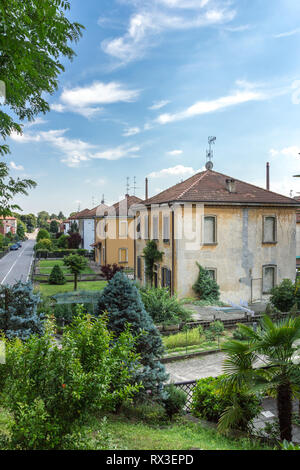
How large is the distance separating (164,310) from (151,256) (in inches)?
284

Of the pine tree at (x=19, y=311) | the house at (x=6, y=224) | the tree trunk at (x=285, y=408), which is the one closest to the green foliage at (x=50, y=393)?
the tree trunk at (x=285, y=408)

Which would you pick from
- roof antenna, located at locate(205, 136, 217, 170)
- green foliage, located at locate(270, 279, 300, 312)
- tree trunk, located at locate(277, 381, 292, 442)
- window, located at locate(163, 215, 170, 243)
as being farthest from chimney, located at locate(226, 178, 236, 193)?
tree trunk, located at locate(277, 381, 292, 442)

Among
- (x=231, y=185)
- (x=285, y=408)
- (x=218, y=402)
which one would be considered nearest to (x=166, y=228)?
(x=231, y=185)

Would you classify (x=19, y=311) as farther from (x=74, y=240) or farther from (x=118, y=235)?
(x=74, y=240)

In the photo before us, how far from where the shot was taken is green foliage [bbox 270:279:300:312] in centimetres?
1617

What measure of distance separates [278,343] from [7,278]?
29.1 metres

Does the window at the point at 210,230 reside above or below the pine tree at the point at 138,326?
above

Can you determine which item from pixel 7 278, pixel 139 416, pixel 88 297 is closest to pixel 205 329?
pixel 88 297

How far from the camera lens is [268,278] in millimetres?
20547

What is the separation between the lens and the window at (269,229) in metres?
20.4

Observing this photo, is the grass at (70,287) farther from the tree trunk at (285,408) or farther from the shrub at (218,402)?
the tree trunk at (285,408)

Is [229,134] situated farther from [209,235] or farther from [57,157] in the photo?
[57,157]

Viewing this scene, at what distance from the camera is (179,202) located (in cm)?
1833

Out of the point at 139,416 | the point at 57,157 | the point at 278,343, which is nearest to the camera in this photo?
the point at 278,343
